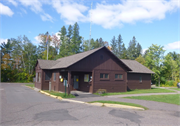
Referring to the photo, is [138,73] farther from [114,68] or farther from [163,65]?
[163,65]

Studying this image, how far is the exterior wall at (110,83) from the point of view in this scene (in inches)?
792

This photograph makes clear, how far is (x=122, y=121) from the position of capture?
7.81m

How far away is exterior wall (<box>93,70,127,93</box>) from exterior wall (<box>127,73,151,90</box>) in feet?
12.2

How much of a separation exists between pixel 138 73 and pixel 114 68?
716 cm

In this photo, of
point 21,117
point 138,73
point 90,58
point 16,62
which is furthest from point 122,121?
point 16,62

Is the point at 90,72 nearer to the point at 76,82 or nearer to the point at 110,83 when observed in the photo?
the point at 110,83

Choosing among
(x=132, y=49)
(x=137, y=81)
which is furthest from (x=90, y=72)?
(x=132, y=49)

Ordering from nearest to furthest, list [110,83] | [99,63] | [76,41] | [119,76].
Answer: [99,63] < [110,83] < [119,76] < [76,41]

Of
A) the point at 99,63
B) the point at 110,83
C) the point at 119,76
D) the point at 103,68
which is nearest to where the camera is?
the point at 99,63

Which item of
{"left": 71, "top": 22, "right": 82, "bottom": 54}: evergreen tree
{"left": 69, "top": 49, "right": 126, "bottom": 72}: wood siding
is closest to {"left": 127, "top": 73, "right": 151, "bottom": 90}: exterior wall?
{"left": 69, "top": 49, "right": 126, "bottom": 72}: wood siding

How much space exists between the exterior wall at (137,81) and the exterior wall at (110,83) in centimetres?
372

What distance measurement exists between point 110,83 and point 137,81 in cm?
753

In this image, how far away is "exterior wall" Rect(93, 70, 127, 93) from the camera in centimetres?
2011

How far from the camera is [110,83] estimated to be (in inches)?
833
